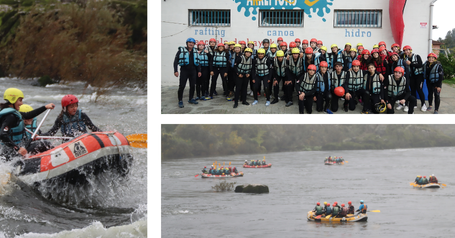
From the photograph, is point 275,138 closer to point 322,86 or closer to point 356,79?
point 322,86

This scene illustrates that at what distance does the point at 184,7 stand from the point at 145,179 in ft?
13.4

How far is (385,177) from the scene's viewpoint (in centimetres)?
735

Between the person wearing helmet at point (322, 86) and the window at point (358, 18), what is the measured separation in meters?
2.58

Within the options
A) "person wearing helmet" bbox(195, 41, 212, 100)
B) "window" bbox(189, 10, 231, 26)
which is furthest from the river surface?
"window" bbox(189, 10, 231, 26)

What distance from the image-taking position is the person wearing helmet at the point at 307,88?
467 cm

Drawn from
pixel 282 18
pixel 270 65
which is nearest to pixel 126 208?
pixel 270 65

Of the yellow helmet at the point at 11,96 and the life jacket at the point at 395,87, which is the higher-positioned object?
the life jacket at the point at 395,87

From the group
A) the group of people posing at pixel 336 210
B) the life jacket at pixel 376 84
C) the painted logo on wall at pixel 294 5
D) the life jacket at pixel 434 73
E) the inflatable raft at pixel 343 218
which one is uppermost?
the painted logo on wall at pixel 294 5

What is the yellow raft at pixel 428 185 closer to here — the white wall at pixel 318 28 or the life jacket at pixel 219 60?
the white wall at pixel 318 28

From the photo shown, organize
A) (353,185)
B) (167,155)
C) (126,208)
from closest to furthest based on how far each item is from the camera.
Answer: (126,208)
(167,155)
(353,185)

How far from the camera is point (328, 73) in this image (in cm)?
476

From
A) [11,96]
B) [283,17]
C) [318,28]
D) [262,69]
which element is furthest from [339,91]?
[11,96]

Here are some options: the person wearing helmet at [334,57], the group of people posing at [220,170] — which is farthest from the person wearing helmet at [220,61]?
the group of people posing at [220,170]

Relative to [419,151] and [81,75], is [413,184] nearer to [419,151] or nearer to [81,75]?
Result: [419,151]
